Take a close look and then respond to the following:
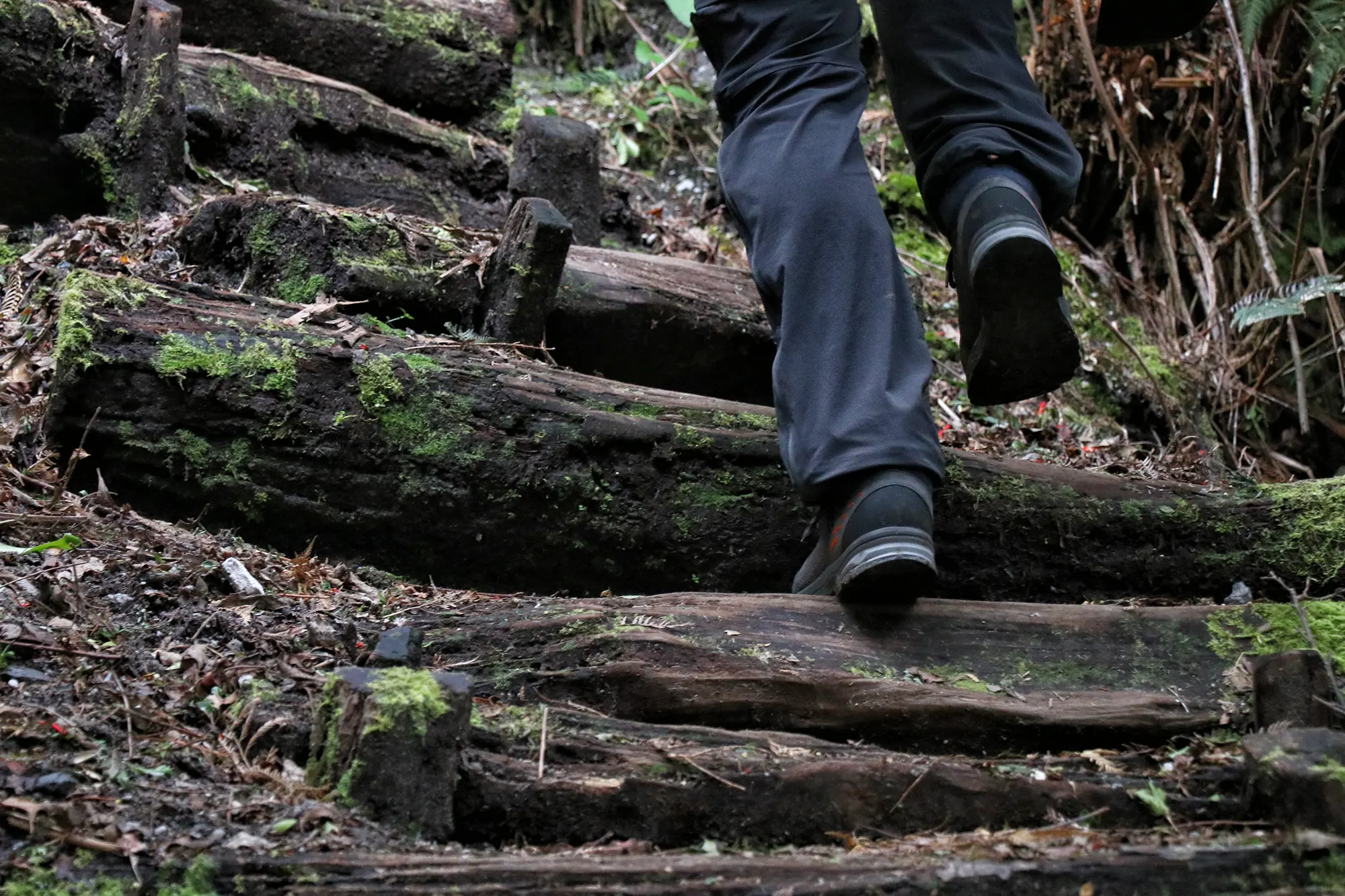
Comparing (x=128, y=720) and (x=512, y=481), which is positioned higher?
(x=512, y=481)

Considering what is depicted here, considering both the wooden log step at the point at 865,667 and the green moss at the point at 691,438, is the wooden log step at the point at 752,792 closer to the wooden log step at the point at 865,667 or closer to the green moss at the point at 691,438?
the wooden log step at the point at 865,667

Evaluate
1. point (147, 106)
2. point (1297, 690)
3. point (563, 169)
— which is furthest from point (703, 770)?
point (147, 106)

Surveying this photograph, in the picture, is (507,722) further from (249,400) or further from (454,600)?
(249,400)

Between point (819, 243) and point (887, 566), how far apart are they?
2.30 feet

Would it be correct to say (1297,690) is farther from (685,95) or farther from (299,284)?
(685,95)

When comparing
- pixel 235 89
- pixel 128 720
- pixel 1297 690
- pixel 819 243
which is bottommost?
pixel 128 720

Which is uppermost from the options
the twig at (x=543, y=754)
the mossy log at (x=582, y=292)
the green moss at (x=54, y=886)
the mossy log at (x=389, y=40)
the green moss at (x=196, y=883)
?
the mossy log at (x=389, y=40)

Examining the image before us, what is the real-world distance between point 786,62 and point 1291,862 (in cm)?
185

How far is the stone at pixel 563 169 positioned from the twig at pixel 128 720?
9.36ft

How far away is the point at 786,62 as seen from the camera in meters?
2.52

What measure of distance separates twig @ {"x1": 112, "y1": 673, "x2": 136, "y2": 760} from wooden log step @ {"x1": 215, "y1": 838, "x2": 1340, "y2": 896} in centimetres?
34

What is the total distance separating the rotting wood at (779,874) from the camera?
1.44 m

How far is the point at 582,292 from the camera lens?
3.53 metres

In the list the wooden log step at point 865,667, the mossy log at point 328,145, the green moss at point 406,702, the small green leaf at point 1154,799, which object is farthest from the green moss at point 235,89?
the small green leaf at point 1154,799
